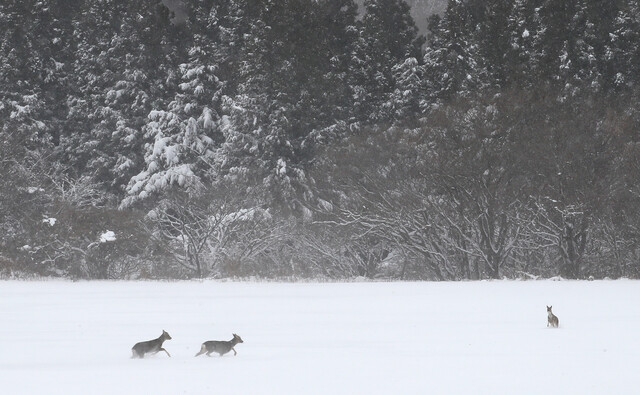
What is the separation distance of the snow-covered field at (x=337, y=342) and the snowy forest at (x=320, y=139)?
7206 millimetres

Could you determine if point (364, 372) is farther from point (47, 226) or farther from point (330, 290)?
point (47, 226)

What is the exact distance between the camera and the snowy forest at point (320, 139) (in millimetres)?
30047

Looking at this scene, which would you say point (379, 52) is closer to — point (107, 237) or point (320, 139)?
point (320, 139)

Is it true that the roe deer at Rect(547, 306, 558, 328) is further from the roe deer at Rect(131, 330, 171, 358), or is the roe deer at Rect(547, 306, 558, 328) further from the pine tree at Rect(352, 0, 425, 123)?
the pine tree at Rect(352, 0, 425, 123)

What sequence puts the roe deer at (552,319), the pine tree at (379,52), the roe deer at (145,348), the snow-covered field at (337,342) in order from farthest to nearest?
the pine tree at (379,52), the roe deer at (552,319), the roe deer at (145,348), the snow-covered field at (337,342)

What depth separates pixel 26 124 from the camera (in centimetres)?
4338

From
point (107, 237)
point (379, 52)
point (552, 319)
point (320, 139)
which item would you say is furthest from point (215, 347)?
point (379, 52)

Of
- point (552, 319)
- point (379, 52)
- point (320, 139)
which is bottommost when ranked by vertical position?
point (552, 319)

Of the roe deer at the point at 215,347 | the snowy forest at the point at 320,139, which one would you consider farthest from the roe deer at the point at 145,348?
the snowy forest at the point at 320,139

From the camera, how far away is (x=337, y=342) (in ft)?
43.8

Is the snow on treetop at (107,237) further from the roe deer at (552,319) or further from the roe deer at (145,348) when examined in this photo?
the roe deer at (552,319)

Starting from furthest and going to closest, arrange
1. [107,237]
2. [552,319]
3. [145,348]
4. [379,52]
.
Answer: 1. [379,52]
2. [107,237]
3. [552,319]
4. [145,348]

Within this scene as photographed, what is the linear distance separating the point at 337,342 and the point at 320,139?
83.5 ft

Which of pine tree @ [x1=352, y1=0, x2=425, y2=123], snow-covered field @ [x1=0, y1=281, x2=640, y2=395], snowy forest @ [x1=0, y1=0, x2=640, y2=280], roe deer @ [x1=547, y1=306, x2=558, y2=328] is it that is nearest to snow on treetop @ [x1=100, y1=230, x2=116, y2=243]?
snowy forest @ [x1=0, y1=0, x2=640, y2=280]
